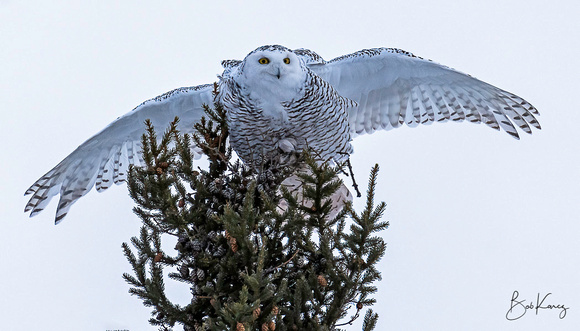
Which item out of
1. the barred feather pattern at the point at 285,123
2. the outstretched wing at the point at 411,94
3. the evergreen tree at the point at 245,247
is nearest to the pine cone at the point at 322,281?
the evergreen tree at the point at 245,247

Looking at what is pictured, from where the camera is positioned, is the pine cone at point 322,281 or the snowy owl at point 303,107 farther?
the snowy owl at point 303,107

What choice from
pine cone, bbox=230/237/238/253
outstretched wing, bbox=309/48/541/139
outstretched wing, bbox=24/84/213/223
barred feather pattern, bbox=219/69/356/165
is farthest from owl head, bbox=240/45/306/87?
pine cone, bbox=230/237/238/253

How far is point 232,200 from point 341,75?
103 inches

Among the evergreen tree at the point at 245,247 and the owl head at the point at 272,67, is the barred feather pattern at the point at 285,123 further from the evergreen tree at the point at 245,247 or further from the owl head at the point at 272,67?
the evergreen tree at the point at 245,247

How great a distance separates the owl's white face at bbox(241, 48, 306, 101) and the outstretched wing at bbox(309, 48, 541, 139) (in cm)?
85

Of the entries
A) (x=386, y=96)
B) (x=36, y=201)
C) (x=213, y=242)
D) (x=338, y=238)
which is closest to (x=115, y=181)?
(x=36, y=201)

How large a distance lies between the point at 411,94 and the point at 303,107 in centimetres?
175

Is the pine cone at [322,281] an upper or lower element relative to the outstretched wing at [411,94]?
lower

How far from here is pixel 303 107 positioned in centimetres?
544

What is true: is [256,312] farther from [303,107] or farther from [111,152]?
[111,152]

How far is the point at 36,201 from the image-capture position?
6.55 meters

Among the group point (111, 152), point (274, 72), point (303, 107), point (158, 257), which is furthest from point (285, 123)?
point (111, 152)

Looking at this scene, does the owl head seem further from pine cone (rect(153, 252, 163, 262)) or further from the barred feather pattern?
pine cone (rect(153, 252, 163, 262))

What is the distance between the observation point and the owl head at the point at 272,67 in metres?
5.16
